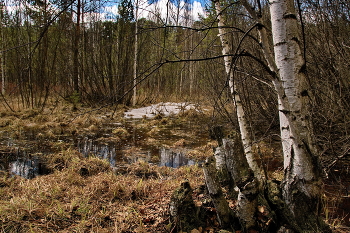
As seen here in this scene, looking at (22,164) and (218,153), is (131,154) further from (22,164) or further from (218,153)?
(218,153)

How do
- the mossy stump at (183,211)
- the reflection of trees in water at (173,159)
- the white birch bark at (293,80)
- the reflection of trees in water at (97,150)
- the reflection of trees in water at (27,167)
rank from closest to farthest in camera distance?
the white birch bark at (293,80) → the mossy stump at (183,211) → the reflection of trees in water at (27,167) → the reflection of trees in water at (173,159) → the reflection of trees in water at (97,150)

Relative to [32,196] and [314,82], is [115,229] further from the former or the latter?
[314,82]

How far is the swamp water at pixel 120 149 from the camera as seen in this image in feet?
15.3

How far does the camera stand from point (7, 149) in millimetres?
5391

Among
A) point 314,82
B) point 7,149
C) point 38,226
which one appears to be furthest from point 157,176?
point 7,149

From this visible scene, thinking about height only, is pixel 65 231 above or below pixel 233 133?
below

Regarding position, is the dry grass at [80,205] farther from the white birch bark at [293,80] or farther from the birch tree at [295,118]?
the white birch bark at [293,80]

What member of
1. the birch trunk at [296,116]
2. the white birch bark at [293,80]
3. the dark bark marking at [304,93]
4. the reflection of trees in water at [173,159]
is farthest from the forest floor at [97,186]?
the dark bark marking at [304,93]

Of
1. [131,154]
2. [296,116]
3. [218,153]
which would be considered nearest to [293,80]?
[296,116]

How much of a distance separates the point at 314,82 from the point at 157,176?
3153 mm

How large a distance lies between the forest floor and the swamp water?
0.08 ft

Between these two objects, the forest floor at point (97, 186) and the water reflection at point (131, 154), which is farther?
the water reflection at point (131, 154)

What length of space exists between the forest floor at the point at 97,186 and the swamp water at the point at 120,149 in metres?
0.02

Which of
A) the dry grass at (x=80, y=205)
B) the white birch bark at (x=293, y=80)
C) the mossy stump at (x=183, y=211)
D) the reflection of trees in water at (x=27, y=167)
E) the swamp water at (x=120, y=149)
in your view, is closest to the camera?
the white birch bark at (x=293, y=80)
